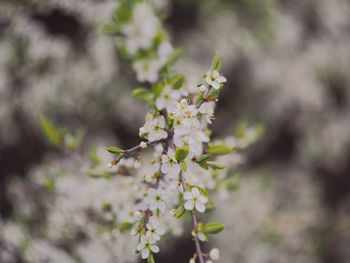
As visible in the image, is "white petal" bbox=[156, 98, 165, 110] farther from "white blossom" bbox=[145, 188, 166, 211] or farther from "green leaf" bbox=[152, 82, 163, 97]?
"white blossom" bbox=[145, 188, 166, 211]

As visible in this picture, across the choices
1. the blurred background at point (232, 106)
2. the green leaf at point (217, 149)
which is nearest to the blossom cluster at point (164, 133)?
the green leaf at point (217, 149)

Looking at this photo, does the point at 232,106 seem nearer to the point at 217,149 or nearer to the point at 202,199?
the point at 217,149

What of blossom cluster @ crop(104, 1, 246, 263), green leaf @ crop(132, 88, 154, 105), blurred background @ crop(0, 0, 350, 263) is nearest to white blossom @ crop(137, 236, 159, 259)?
blossom cluster @ crop(104, 1, 246, 263)

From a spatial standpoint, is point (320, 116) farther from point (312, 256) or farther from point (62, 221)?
point (62, 221)

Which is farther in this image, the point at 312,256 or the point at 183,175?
the point at 312,256

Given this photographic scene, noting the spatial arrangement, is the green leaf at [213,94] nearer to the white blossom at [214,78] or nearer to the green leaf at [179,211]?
the white blossom at [214,78]

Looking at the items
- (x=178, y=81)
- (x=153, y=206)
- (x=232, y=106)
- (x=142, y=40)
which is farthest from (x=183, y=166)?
(x=232, y=106)

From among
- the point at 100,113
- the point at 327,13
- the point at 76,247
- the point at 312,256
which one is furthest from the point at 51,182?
the point at 327,13

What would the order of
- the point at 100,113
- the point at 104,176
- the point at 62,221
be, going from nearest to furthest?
the point at 104,176
the point at 62,221
the point at 100,113
